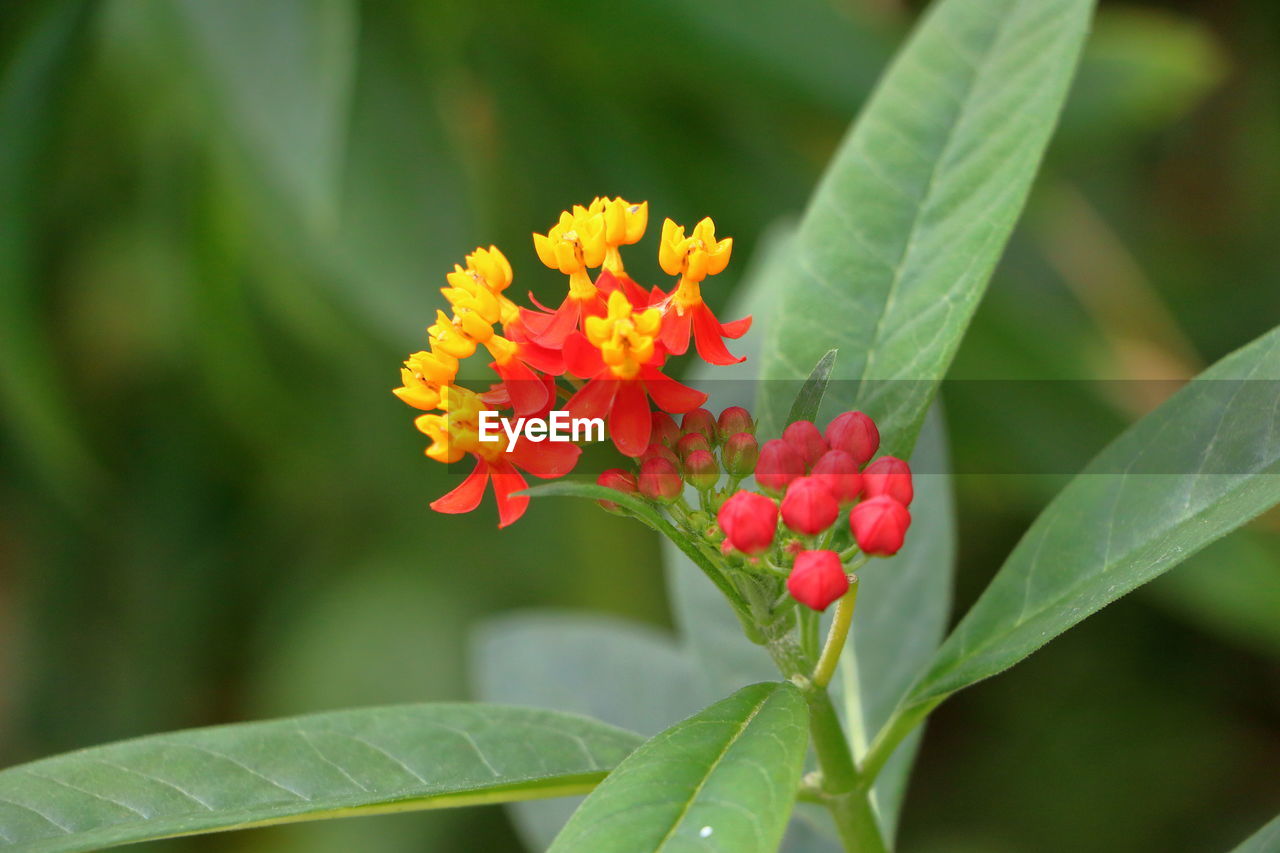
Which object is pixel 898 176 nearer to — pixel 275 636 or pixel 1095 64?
pixel 1095 64

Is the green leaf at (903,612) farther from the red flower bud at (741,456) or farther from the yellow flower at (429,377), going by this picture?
the yellow flower at (429,377)

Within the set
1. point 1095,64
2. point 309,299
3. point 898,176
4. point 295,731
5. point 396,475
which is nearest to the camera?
point 295,731

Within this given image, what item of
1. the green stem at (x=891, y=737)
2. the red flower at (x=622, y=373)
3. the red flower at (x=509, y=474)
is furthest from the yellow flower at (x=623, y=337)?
the green stem at (x=891, y=737)

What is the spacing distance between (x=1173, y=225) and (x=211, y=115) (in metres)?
2.61

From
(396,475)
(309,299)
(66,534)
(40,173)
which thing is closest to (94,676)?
(66,534)

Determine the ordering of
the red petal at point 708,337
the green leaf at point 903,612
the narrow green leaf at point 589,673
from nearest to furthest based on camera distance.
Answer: the red petal at point 708,337 < the green leaf at point 903,612 < the narrow green leaf at point 589,673

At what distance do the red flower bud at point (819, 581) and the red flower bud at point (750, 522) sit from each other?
4cm

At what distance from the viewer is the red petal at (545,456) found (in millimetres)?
1093

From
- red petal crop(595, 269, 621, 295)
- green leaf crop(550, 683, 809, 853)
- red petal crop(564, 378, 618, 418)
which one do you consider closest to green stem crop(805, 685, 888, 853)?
green leaf crop(550, 683, 809, 853)

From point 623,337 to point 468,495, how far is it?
216 millimetres

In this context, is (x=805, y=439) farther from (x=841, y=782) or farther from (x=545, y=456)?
(x=841, y=782)

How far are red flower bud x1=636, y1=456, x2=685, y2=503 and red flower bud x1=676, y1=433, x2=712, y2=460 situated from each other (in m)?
0.05

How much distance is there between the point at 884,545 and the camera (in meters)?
0.97

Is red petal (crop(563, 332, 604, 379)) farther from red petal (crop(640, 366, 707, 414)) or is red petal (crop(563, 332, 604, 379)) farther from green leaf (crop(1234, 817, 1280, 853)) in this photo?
green leaf (crop(1234, 817, 1280, 853))
